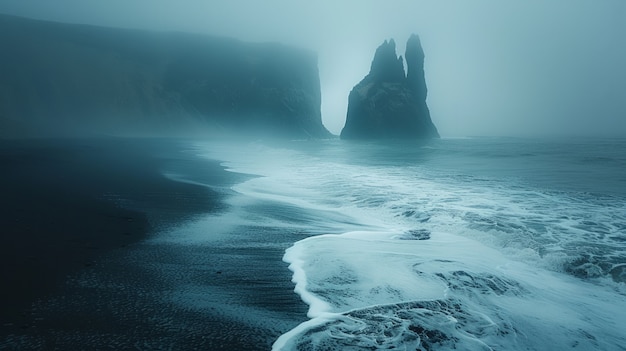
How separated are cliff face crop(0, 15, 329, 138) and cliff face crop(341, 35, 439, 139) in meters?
23.4

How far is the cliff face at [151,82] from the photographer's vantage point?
76.4m

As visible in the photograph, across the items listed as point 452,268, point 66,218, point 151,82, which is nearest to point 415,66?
point 151,82

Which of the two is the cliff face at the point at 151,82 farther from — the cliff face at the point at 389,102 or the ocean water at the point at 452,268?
the ocean water at the point at 452,268

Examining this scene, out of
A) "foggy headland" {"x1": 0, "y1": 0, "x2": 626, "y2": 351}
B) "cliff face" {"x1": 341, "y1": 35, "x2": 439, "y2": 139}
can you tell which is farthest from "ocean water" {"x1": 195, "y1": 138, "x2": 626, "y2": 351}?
"cliff face" {"x1": 341, "y1": 35, "x2": 439, "y2": 139}

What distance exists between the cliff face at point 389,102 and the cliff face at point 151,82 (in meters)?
23.4

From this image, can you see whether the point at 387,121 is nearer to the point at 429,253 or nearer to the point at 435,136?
the point at 435,136

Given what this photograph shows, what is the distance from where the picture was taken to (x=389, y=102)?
9962 cm

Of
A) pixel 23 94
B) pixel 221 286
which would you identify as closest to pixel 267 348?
pixel 221 286

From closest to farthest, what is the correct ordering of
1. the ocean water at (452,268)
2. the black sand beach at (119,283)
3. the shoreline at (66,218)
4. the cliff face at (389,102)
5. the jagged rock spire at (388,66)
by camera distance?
the black sand beach at (119,283) < the ocean water at (452,268) < the shoreline at (66,218) < the cliff face at (389,102) < the jagged rock spire at (388,66)

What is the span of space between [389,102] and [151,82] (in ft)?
228

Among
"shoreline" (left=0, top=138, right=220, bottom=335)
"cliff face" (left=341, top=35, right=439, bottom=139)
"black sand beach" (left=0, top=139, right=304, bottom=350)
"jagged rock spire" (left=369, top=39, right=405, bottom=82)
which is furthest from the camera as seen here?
"jagged rock spire" (left=369, top=39, right=405, bottom=82)

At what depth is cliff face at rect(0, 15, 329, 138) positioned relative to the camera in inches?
3009

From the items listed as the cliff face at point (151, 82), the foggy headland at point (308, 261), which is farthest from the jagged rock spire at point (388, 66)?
the foggy headland at point (308, 261)

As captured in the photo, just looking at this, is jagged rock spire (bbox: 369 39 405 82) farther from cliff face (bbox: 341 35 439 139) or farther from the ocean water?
the ocean water
